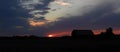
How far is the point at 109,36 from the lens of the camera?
60.5 m

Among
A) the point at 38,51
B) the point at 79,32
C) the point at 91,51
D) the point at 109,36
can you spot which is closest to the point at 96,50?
the point at 91,51

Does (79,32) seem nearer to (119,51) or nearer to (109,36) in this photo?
(109,36)

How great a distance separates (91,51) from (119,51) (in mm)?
2392

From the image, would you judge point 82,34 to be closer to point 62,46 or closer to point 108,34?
point 108,34

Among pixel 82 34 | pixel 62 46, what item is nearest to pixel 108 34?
pixel 82 34

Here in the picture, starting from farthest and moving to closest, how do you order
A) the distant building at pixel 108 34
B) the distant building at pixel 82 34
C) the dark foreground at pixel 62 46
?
the distant building at pixel 82 34, the distant building at pixel 108 34, the dark foreground at pixel 62 46

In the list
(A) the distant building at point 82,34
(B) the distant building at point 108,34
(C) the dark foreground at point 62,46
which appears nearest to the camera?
(C) the dark foreground at point 62,46

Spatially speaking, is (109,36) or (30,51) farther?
(109,36)

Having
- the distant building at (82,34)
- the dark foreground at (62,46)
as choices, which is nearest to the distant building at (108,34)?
the distant building at (82,34)

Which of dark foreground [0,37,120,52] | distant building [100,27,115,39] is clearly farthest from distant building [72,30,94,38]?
dark foreground [0,37,120,52]

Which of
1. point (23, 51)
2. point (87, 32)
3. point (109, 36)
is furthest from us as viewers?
point (87, 32)

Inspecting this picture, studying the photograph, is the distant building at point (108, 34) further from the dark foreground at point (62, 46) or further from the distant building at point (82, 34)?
the dark foreground at point (62, 46)

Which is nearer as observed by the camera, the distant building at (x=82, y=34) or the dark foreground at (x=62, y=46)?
the dark foreground at (x=62, y=46)

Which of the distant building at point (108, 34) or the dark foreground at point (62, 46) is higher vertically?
the distant building at point (108, 34)
